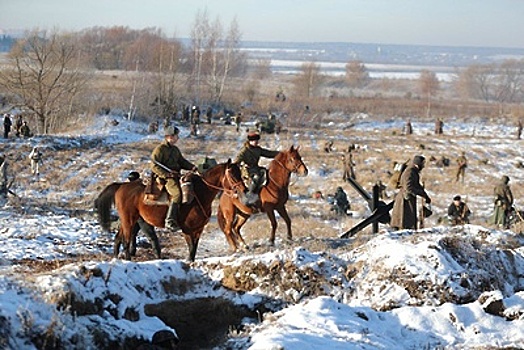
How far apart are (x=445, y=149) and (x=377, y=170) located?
9697 millimetres

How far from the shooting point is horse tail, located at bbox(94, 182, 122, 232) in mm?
11234

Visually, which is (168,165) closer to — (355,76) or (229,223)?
(229,223)

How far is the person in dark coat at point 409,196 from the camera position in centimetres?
1191

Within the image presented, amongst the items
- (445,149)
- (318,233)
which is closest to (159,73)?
(445,149)

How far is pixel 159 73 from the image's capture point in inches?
1881

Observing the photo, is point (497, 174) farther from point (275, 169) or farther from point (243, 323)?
point (243, 323)

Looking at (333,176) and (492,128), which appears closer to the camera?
(333,176)

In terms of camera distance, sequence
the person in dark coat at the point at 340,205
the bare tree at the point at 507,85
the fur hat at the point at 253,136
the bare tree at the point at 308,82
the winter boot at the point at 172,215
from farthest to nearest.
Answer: the bare tree at the point at 507,85 → the bare tree at the point at 308,82 → the person in dark coat at the point at 340,205 → the fur hat at the point at 253,136 → the winter boot at the point at 172,215

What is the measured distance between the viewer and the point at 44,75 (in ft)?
131

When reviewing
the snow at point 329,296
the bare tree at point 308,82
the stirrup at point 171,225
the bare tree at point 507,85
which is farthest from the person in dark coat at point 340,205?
the bare tree at point 507,85

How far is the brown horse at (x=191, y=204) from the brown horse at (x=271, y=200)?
36.3 inches

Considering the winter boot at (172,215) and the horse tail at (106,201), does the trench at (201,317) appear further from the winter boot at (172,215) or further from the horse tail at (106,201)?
the horse tail at (106,201)

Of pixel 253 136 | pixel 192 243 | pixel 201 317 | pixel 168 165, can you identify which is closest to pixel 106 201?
pixel 168 165

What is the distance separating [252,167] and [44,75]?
3241cm
